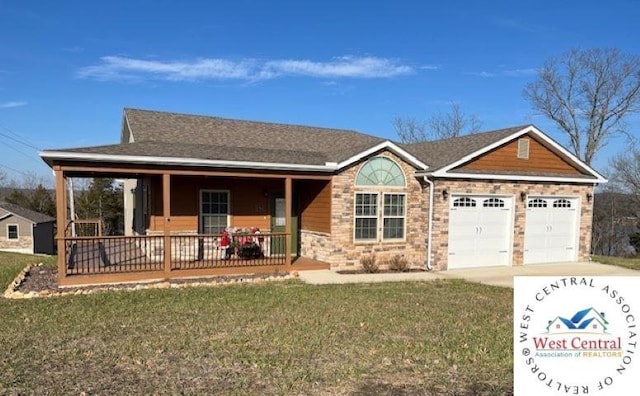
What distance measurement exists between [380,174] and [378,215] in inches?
47.3

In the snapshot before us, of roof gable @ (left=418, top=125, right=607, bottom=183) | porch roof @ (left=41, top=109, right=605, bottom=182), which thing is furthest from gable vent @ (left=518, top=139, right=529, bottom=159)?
porch roof @ (left=41, top=109, right=605, bottom=182)

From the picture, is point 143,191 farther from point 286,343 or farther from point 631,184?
point 631,184

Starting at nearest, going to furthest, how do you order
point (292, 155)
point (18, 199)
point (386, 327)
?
point (386, 327) < point (292, 155) < point (18, 199)

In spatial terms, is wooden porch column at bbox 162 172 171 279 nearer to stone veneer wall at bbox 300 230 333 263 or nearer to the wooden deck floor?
the wooden deck floor

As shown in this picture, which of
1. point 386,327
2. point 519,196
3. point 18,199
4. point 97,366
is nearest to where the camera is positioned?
point 97,366

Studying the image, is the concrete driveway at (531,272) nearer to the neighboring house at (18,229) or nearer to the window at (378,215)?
the window at (378,215)

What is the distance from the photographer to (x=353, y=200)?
12836mm

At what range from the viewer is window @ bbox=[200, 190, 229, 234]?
13531 millimetres

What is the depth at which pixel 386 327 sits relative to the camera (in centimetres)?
704

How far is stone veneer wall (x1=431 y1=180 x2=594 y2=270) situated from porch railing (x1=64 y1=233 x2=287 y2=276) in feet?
15.3

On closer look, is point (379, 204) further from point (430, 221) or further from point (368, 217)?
point (430, 221)

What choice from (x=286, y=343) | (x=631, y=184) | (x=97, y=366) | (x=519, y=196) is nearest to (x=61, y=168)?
(x=97, y=366)

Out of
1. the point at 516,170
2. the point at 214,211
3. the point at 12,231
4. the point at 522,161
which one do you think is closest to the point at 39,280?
the point at 214,211

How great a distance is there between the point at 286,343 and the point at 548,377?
3.69 m
